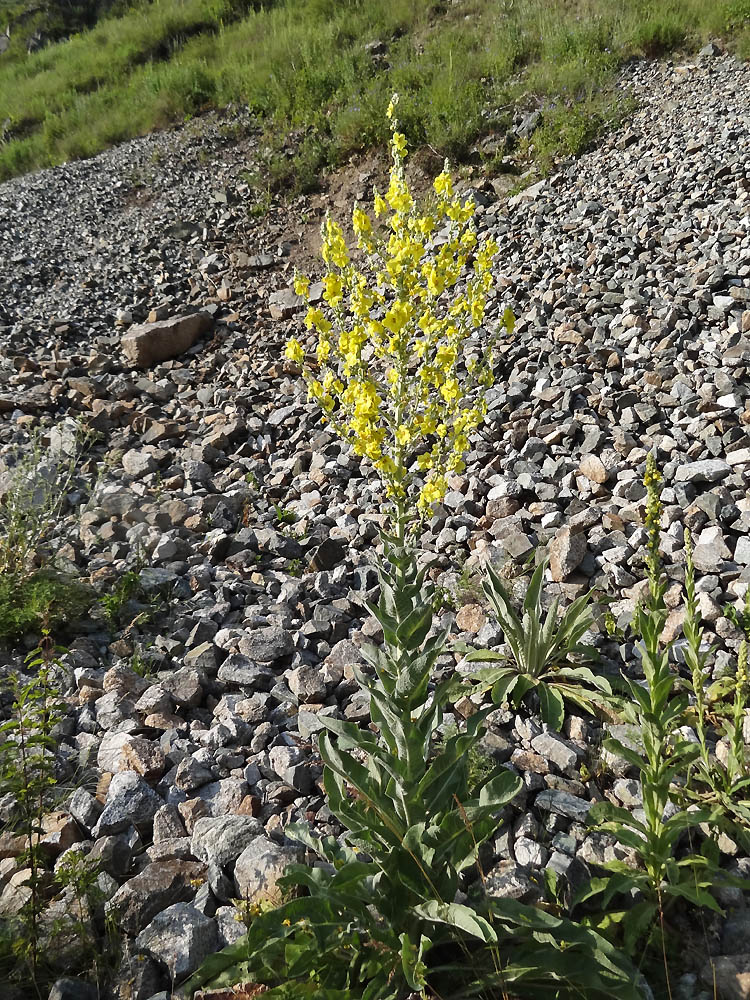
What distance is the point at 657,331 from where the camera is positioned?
17.4 ft

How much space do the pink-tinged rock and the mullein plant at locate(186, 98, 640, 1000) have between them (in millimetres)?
5868

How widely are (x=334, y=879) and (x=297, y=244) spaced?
341 inches

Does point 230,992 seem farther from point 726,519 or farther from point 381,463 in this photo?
point 726,519

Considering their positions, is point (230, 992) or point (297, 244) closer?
point (230, 992)

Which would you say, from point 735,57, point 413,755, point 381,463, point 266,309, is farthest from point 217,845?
point 735,57

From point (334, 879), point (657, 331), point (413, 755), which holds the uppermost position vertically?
point (413, 755)

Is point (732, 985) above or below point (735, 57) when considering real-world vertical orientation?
below

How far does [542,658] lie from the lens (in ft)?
10.7

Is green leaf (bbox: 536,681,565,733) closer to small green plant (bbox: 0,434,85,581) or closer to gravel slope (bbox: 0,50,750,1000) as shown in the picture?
gravel slope (bbox: 0,50,750,1000)

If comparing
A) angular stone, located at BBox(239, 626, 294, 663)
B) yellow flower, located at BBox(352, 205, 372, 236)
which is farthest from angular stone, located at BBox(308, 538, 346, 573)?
yellow flower, located at BBox(352, 205, 372, 236)

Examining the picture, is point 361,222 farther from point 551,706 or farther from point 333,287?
point 551,706

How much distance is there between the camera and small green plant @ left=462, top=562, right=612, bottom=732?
10.2 ft

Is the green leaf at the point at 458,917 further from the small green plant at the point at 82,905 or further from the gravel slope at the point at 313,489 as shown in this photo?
the small green plant at the point at 82,905

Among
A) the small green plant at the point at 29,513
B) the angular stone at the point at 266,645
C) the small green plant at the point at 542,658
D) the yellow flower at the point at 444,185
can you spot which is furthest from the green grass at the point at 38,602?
the yellow flower at the point at 444,185
